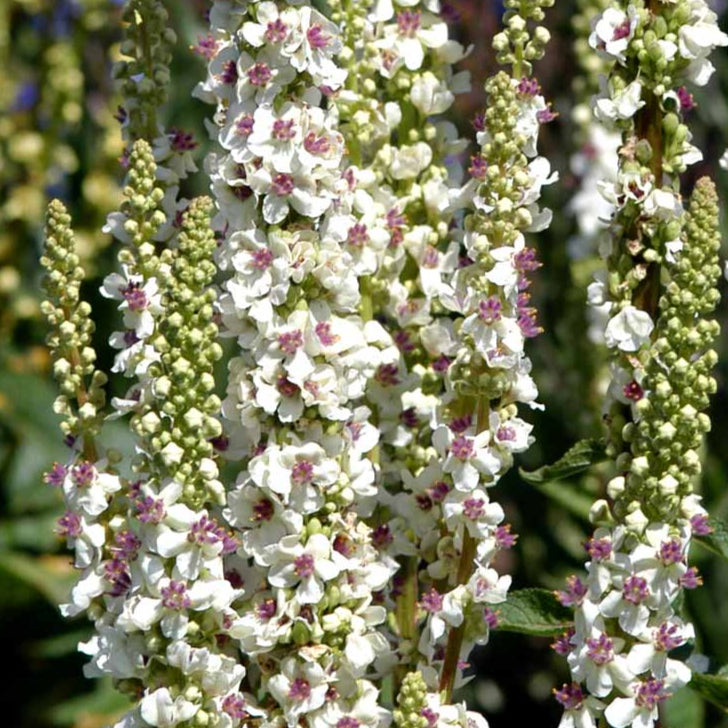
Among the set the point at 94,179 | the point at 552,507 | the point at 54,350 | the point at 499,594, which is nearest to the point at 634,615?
the point at 499,594

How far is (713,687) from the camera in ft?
4.57

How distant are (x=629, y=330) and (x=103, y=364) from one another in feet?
7.04

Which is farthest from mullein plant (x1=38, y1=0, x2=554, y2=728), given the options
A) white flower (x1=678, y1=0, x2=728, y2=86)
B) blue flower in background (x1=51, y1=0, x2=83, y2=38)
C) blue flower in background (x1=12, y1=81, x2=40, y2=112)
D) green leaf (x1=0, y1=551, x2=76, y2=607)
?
blue flower in background (x1=12, y1=81, x2=40, y2=112)

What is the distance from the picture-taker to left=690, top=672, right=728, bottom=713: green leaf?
1.37 metres

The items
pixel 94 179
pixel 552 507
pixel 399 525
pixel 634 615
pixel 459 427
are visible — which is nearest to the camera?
pixel 634 615

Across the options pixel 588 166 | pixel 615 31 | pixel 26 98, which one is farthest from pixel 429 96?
pixel 26 98

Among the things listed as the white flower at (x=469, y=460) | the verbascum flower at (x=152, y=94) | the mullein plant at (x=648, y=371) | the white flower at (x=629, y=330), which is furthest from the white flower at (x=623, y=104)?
the verbascum flower at (x=152, y=94)

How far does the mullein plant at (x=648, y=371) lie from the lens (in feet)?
4.01

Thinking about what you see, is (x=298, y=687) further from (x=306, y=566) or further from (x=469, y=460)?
(x=469, y=460)

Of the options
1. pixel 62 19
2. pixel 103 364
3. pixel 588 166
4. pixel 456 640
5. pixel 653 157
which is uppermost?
pixel 62 19

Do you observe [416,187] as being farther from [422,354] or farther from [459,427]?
[459,427]

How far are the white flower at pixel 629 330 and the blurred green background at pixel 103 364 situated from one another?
99 centimetres

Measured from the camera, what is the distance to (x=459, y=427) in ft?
4.53

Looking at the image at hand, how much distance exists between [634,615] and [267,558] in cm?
31
